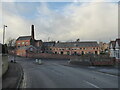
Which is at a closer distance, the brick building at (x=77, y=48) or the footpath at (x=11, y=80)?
the footpath at (x=11, y=80)

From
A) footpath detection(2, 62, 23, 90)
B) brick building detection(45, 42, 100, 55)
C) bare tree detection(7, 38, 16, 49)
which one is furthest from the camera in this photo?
bare tree detection(7, 38, 16, 49)

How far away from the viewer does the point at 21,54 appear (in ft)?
242

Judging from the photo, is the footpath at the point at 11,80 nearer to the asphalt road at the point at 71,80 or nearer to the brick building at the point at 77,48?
the asphalt road at the point at 71,80

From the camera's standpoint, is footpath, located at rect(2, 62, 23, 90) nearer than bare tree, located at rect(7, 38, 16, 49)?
Yes

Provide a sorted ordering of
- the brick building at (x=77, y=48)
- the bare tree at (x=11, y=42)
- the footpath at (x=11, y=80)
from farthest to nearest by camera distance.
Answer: the bare tree at (x=11, y=42) < the brick building at (x=77, y=48) < the footpath at (x=11, y=80)

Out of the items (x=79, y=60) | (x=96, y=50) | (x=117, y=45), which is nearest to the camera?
(x=79, y=60)

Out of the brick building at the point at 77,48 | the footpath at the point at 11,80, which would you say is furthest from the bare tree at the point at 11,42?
the footpath at the point at 11,80

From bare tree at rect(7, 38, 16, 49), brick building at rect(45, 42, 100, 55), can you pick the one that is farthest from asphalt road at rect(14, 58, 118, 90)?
bare tree at rect(7, 38, 16, 49)

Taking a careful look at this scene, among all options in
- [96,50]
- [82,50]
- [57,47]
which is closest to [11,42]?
[57,47]

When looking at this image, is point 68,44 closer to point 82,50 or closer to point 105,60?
point 82,50

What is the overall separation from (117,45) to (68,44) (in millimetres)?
58360

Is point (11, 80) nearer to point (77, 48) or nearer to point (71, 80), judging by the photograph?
point (71, 80)

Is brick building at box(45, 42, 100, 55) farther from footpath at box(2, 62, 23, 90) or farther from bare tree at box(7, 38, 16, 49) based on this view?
footpath at box(2, 62, 23, 90)

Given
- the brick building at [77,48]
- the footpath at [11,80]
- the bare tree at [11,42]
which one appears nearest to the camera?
the footpath at [11,80]
